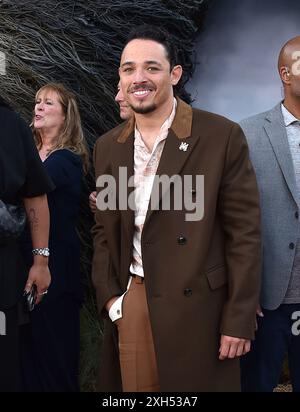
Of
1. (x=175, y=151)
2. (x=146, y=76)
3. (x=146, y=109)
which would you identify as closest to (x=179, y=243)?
(x=175, y=151)

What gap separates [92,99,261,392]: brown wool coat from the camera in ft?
8.79

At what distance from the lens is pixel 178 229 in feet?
8.87

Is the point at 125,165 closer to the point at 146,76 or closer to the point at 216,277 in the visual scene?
the point at 146,76

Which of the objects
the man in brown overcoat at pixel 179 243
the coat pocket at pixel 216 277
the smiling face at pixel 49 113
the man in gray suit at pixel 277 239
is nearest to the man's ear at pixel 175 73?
the man in brown overcoat at pixel 179 243

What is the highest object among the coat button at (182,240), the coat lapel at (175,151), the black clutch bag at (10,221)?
the coat lapel at (175,151)

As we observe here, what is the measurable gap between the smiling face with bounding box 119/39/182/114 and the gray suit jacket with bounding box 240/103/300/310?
56cm

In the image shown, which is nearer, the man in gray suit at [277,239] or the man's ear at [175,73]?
the man's ear at [175,73]

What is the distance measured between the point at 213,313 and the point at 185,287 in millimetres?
146

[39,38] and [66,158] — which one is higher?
[39,38]

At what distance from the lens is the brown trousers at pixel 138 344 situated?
109 inches

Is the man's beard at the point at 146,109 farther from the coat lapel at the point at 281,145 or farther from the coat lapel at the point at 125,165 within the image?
the coat lapel at the point at 281,145

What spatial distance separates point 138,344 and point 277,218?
0.80 m

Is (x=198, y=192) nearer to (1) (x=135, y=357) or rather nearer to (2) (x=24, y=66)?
(1) (x=135, y=357)
